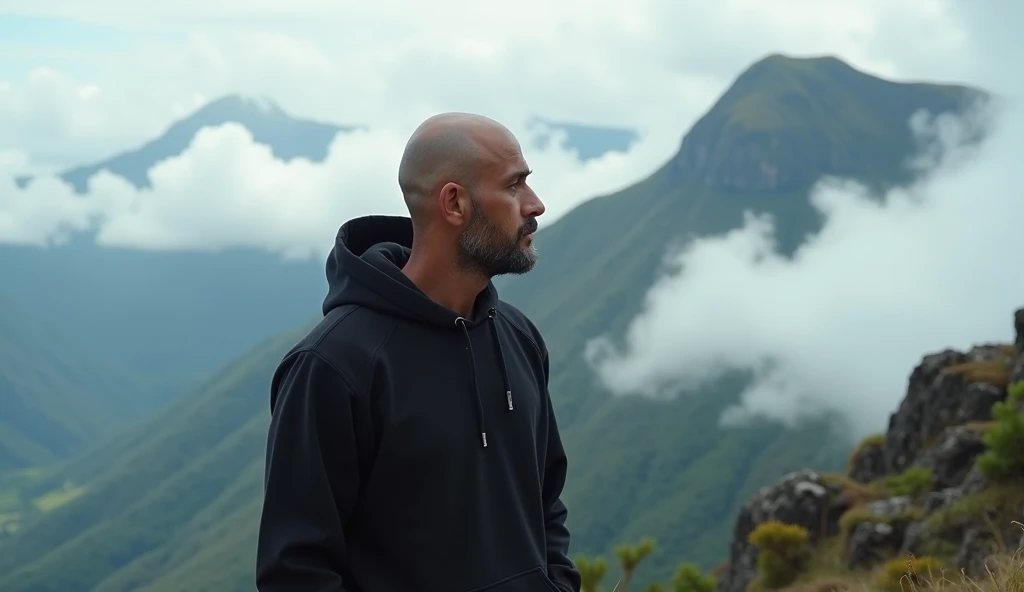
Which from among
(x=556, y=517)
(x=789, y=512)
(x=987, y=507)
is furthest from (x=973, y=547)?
(x=556, y=517)

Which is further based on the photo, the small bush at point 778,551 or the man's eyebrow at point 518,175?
the small bush at point 778,551

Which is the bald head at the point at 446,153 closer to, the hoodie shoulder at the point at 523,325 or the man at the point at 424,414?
the man at the point at 424,414

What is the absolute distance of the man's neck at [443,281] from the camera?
154 inches

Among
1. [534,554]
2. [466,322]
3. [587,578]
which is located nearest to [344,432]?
[466,322]

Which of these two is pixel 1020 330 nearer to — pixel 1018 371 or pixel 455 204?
pixel 1018 371

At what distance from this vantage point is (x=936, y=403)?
30.5 meters

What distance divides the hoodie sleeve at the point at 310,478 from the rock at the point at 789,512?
78.7 feet

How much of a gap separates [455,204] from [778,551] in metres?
21.4

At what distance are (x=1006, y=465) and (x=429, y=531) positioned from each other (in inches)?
672

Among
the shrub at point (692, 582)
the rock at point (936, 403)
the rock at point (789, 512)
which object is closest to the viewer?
the shrub at point (692, 582)

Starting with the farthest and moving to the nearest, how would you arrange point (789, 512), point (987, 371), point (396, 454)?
point (987, 371), point (789, 512), point (396, 454)

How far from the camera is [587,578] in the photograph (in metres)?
19.4

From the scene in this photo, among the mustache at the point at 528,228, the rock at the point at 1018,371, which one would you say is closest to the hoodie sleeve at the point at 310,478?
the mustache at the point at 528,228

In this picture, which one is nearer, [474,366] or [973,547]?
[474,366]
